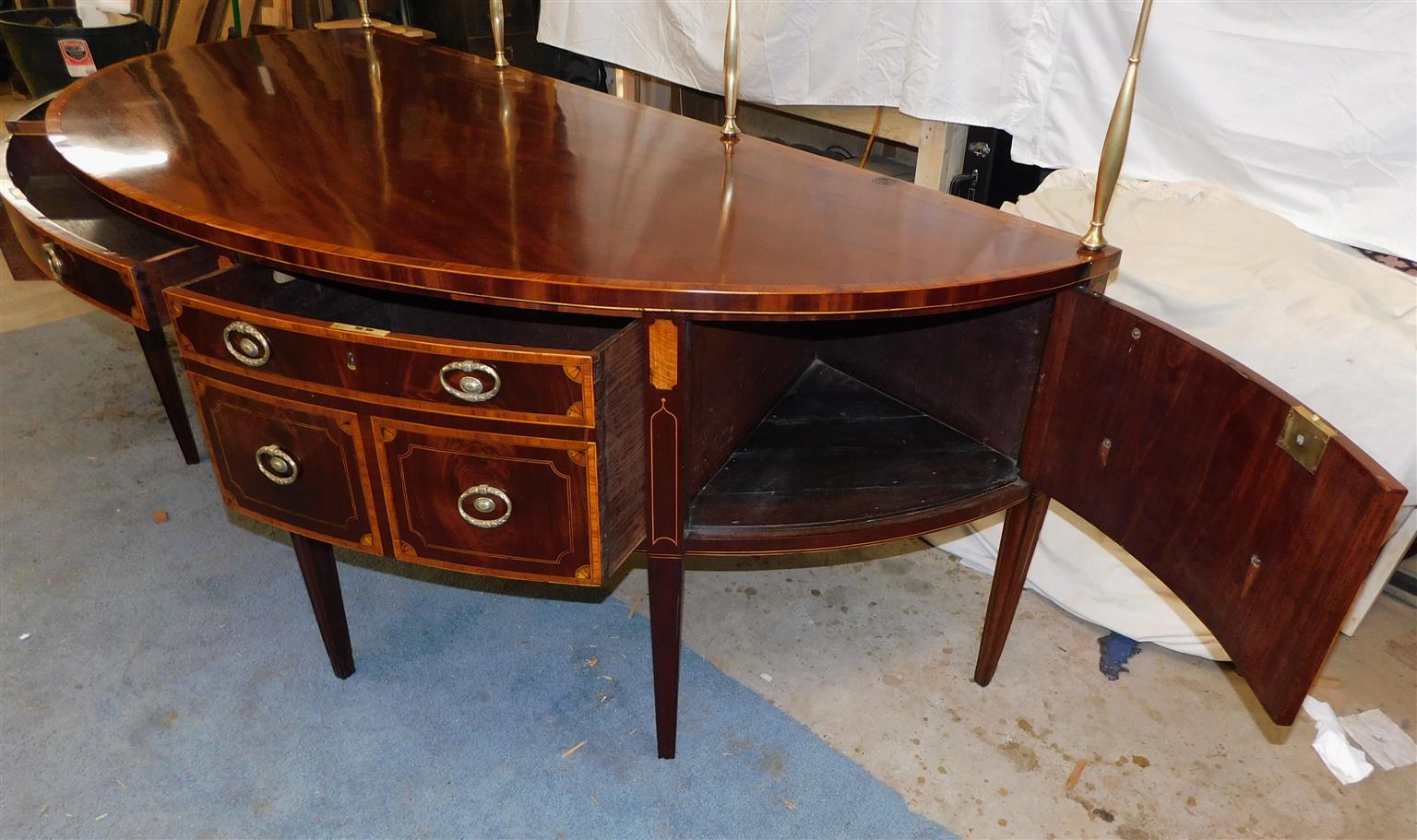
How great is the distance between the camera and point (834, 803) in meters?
1.30

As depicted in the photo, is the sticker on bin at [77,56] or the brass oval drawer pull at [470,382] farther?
the sticker on bin at [77,56]

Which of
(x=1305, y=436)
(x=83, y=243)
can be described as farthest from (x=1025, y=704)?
(x=83, y=243)

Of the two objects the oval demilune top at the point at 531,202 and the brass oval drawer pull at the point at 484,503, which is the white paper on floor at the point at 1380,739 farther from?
the brass oval drawer pull at the point at 484,503

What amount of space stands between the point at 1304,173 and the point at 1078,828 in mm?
1019

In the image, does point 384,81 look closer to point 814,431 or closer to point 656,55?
point 656,55

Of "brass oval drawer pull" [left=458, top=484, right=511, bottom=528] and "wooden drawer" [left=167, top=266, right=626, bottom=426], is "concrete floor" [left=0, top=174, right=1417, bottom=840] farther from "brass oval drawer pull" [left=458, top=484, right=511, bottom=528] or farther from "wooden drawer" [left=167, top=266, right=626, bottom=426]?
"wooden drawer" [left=167, top=266, right=626, bottom=426]

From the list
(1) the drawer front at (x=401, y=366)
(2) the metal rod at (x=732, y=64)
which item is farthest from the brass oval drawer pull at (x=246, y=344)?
(2) the metal rod at (x=732, y=64)

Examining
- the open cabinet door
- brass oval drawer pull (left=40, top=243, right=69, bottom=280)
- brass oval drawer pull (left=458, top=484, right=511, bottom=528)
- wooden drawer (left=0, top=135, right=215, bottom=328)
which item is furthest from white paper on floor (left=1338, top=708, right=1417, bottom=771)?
brass oval drawer pull (left=40, top=243, right=69, bottom=280)

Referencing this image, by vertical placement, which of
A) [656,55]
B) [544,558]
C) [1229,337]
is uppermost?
[656,55]

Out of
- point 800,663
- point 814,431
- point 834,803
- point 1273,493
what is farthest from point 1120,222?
point 834,803

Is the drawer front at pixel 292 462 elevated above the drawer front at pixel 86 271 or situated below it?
below

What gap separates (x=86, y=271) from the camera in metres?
1.28

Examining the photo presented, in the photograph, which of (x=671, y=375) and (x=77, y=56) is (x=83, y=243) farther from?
(x=77, y=56)

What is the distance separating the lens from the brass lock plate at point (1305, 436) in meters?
0.82
